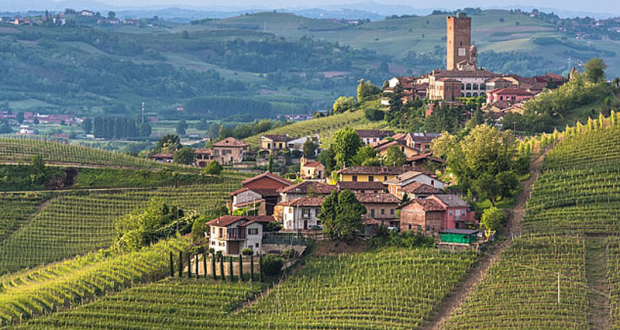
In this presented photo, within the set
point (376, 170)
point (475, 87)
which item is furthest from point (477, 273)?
point (475, 87)

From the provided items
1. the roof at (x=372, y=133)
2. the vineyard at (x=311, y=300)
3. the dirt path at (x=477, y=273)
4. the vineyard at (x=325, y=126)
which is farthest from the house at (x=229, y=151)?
the vineyard at (x=311, y=300)

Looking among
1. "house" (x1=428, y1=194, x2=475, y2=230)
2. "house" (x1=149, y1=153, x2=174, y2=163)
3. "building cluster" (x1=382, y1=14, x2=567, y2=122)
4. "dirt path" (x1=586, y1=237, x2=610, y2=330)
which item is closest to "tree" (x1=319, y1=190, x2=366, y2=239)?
"house" (x1=428, y1=194, x2=475, y2=230)

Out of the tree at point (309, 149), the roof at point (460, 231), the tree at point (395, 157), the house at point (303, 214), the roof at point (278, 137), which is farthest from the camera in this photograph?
the roof at point (278, 137)

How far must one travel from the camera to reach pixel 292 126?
5384 inches

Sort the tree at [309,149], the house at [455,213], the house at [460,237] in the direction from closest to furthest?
the house at [460,237], the house at [455,213], the tree at [309,149]

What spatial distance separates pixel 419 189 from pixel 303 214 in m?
6.94

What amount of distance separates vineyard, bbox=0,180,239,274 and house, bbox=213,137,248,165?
22031 mm

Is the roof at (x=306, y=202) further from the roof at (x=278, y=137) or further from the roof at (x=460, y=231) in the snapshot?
the roof at (x=278, y=137)

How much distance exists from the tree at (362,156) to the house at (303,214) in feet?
55.7

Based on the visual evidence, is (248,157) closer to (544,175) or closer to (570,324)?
(544,175)

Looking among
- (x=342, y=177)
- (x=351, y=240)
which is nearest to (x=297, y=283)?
(x=351, y=240)

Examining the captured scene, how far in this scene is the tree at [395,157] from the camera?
89781 mm

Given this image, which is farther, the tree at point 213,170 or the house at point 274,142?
the house at point 274,142

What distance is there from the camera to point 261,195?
8119 cm
